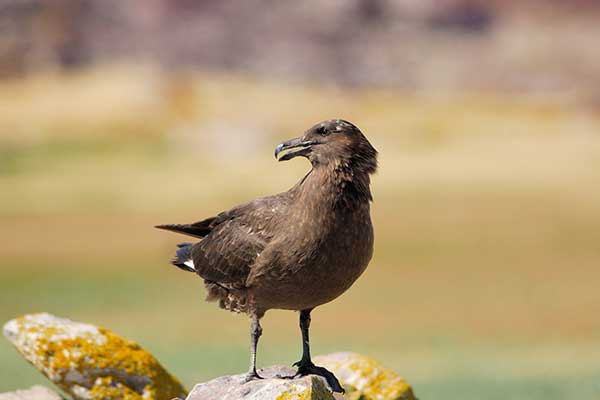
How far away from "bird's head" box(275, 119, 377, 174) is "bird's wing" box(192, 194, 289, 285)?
0.41 m

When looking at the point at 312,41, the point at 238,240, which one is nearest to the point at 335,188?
the point at 238,240

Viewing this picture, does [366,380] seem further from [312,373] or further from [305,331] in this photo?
[305,331]

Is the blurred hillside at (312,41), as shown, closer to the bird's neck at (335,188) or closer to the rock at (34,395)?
the rock at (34,395)

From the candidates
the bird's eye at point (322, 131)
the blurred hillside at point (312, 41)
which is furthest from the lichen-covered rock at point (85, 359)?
the blurred hillside at point (312, 41)

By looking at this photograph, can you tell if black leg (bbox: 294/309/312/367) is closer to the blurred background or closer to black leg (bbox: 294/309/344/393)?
black leg (bbox: 294/309/344/393)

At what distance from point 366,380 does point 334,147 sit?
2.55m

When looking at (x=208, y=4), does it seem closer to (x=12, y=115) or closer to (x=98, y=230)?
(x=12, y=115)

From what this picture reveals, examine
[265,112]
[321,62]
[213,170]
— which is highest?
[321,62]

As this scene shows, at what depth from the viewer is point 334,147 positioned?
695 centimetres

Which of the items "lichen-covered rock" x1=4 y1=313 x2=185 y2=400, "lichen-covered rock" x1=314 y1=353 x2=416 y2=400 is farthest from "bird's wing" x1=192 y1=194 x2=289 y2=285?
"lichen-covered rock" x1=314 y1=353 x2=416 y2=400

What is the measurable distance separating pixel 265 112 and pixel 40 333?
2331cm

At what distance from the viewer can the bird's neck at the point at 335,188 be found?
6848mm

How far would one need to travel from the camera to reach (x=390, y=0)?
121 ft

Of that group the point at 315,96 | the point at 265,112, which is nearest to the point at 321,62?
the point at 315,96
